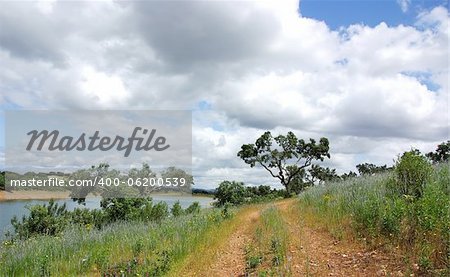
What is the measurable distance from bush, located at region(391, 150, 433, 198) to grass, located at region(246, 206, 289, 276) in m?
3.34

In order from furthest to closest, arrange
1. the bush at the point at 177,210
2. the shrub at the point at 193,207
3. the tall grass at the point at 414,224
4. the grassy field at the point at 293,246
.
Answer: the shrub at the point at 193,207 < the bush at the point at 177,210 < the grassy field at the point at 293,246 < the tall grass at the point at 414,224

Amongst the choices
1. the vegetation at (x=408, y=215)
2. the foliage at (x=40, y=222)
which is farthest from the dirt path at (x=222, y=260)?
the foliage at (x=40, y=222)

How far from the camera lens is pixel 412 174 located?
959 centimetres

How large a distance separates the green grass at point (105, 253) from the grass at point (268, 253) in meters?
1.78

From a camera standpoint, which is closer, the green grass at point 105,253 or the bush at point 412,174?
the green grass at point 105,253

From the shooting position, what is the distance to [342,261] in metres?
7.24

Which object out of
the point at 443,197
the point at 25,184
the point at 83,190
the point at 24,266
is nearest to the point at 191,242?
the point at 24,266

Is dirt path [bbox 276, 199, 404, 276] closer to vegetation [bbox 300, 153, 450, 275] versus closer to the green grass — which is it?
vegetation [bbox 300, 153, 450, 275]

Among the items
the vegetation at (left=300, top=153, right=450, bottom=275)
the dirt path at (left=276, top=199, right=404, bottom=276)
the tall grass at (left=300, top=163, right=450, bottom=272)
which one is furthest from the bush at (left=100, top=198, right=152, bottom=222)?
the tall grass at (left=300, top=163, right=450, bottom=272)

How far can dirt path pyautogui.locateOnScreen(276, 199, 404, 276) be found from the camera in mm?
6479

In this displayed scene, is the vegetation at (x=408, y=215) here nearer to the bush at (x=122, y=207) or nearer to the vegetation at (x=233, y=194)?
the bush at (x=122, y=207)

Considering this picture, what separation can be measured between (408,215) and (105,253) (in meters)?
7.00

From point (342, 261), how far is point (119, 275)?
4573 millimetres

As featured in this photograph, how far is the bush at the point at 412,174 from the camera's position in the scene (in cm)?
941
